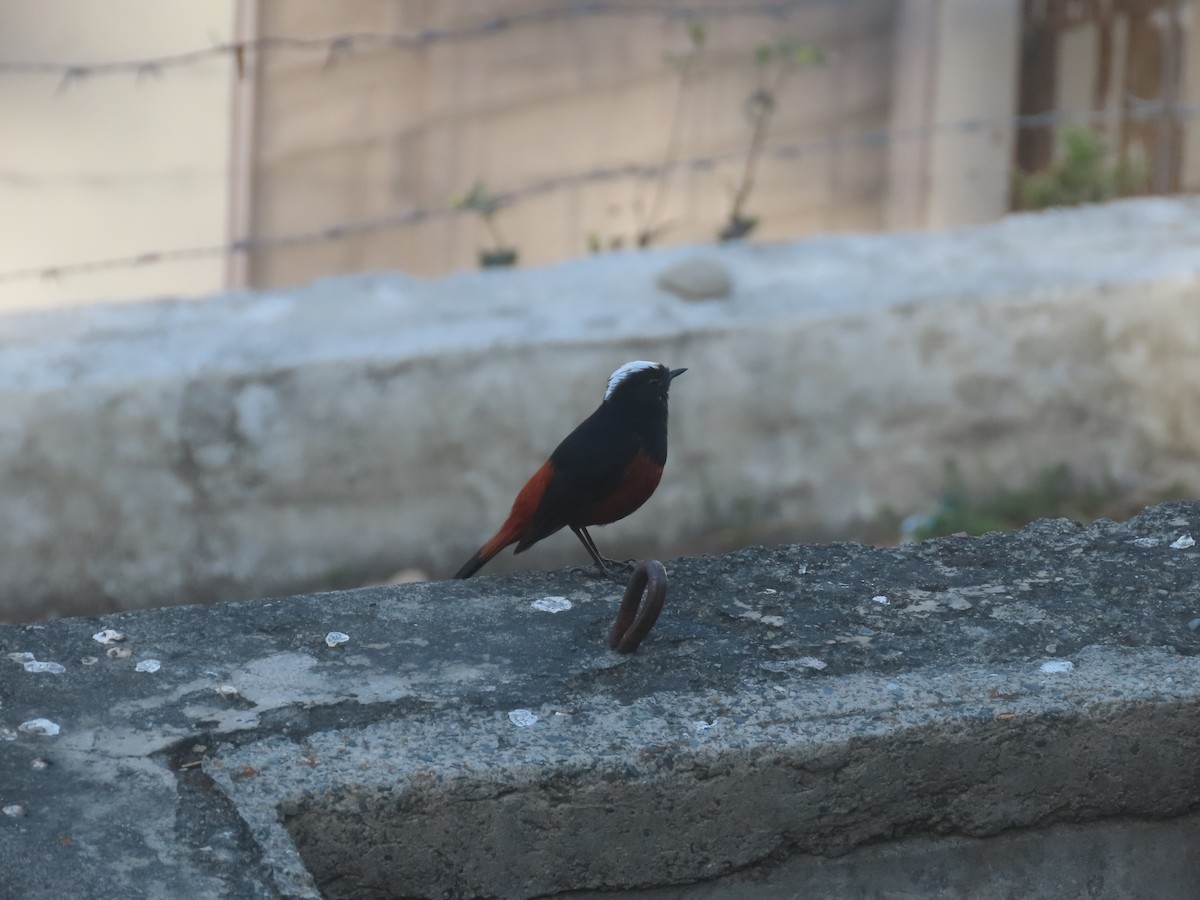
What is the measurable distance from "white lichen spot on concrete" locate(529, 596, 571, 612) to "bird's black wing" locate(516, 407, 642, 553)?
0.34 m

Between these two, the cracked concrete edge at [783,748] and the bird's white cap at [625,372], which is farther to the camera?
the bird's white cap at [625,372]

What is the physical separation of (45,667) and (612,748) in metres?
0.75

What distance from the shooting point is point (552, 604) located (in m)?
2.27

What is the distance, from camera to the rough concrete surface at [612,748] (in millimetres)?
1691

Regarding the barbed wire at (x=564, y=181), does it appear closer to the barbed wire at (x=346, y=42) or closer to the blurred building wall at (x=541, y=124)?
the blurred building wall at (x=541, y=124)

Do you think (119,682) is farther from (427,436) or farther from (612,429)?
(427,436)

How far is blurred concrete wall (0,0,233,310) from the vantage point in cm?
539

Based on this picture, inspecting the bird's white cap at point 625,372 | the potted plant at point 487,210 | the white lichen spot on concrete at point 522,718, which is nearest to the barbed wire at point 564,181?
the potted plant at point 487,210

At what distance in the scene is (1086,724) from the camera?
6.21 ft

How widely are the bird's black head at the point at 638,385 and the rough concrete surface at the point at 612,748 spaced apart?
0.53 meters

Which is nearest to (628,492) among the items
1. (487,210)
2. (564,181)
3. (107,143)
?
(564,181)

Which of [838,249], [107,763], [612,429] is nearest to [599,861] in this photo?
[107,763]

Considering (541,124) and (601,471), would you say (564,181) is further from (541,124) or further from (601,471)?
(601,471)

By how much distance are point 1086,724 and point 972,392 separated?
319 centimetres
